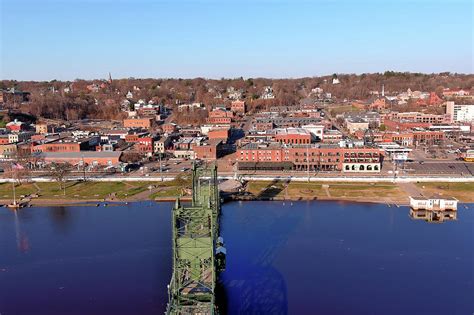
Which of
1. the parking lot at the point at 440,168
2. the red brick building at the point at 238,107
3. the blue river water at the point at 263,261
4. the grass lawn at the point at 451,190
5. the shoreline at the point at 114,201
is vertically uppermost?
the red brick building at the point at 238,107

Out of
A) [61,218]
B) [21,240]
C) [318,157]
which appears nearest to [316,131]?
[318,157]

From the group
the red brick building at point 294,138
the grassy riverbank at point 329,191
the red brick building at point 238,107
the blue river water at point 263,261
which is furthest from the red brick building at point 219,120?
the blue river water at point 263,261

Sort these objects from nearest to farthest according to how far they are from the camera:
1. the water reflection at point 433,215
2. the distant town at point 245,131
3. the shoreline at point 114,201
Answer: the water reflection at point 433,215
the shoreline at point 114,201
the distant town at point 245,131

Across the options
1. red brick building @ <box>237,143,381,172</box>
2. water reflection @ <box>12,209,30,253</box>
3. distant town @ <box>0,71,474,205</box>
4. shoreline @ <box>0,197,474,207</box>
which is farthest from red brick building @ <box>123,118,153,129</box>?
water reflection @ <box>12,209,30,253</box>

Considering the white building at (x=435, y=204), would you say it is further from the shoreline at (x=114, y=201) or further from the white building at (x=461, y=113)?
the white building at (x=461, y=113)

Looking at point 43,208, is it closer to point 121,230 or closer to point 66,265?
point 121,230

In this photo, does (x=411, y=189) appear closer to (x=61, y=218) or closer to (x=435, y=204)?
(x=435, y=204)

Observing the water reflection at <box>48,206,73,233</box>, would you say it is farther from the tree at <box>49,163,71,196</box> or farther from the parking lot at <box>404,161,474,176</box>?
the parking lot at <box>404,161,474,176</box>

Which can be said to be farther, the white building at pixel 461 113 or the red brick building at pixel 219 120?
the white building at pixel 461 113
